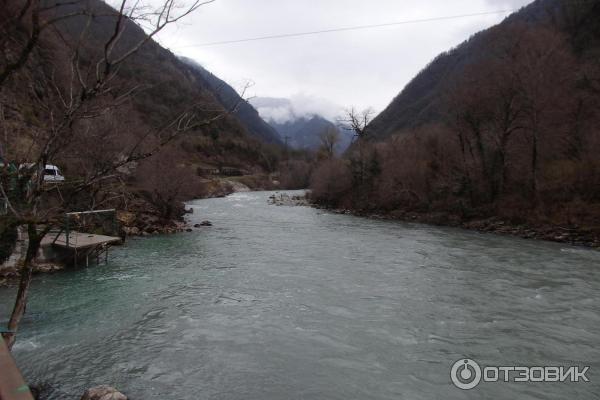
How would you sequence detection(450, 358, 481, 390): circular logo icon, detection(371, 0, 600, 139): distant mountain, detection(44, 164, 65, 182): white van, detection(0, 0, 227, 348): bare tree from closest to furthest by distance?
detection(0, 0, 227, 348): bare tree, detection(44, 164, 65, 182): white van, detection(450, 358, 481, 390): circular logo icon, detection(371, 0, 600, 139): distant mountain

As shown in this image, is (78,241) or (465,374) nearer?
(465,374)

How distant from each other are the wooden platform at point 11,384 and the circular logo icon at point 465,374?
5675 mm

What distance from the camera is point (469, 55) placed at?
75.8m

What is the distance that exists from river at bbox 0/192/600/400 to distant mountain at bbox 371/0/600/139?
76.3 feet

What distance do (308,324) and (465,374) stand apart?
10.5 feet

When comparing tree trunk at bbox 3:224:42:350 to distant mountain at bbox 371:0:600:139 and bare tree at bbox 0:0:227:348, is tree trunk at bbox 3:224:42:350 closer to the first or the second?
bare tree at bbox 0:0:227:348

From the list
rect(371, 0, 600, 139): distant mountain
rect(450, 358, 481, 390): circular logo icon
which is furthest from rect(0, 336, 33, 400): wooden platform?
rect(371, 0, 600, 139): distant mountain

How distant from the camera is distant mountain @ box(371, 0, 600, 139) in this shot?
1340 inches

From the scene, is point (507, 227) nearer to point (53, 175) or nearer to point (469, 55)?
point (53, 175)

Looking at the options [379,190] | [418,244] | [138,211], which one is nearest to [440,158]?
[379,190]

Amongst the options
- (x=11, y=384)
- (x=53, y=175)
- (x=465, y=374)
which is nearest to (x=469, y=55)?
(x=465, y=374)

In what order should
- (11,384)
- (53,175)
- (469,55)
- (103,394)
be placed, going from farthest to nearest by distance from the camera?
(469,55)
(53,175)
(103,394)
(11,384)

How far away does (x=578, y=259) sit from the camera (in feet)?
46.3

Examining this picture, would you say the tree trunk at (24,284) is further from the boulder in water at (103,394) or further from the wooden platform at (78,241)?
the wooden platform at (78,241)
